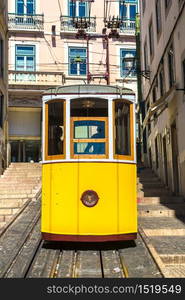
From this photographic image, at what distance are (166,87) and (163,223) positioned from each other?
672 centimetres

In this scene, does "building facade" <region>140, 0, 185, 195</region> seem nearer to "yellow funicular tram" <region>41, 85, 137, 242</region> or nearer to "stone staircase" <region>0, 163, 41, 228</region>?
"stone staircase" <region>0, 163, 41, 228</region>

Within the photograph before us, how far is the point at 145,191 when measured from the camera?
46.2ft

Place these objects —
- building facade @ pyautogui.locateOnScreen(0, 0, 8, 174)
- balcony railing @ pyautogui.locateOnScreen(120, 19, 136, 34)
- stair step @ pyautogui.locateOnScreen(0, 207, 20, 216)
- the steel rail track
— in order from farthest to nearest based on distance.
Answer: balcony railing @ pyautogui.locateOnScreen(120, 19, 136, 34)
building facade @ pyautogui.locateOnScreen(0, 0, 8, 174)
stair step @ pyautogui.locateOnScreen(0, 207, 20, 216)
the steel rail track

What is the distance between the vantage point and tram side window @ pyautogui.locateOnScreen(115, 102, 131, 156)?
711 centimetres

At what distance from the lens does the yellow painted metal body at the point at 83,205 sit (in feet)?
22.5

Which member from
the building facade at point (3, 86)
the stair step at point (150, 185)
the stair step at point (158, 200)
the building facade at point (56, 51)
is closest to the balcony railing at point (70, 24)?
the building facade at point (56, 51)

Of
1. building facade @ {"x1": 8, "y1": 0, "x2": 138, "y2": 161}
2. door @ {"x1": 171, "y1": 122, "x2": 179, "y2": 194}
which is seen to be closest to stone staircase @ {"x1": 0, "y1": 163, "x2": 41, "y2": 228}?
door @ {"x1": 171, "y1": 122, "x2": 179, "y2": 194}

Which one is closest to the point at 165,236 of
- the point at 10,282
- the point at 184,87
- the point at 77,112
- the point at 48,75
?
the point at 77,112

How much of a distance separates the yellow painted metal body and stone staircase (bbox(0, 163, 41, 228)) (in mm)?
4247

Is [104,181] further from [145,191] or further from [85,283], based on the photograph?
[145,191]

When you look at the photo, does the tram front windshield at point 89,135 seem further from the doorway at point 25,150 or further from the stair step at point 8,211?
the doorway at point 25,150

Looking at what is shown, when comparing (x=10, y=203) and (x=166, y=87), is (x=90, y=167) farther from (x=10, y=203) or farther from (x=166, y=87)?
(x=166, y=87)

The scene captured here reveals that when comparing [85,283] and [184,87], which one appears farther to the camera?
[184,87]

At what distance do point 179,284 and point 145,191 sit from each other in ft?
29.6
